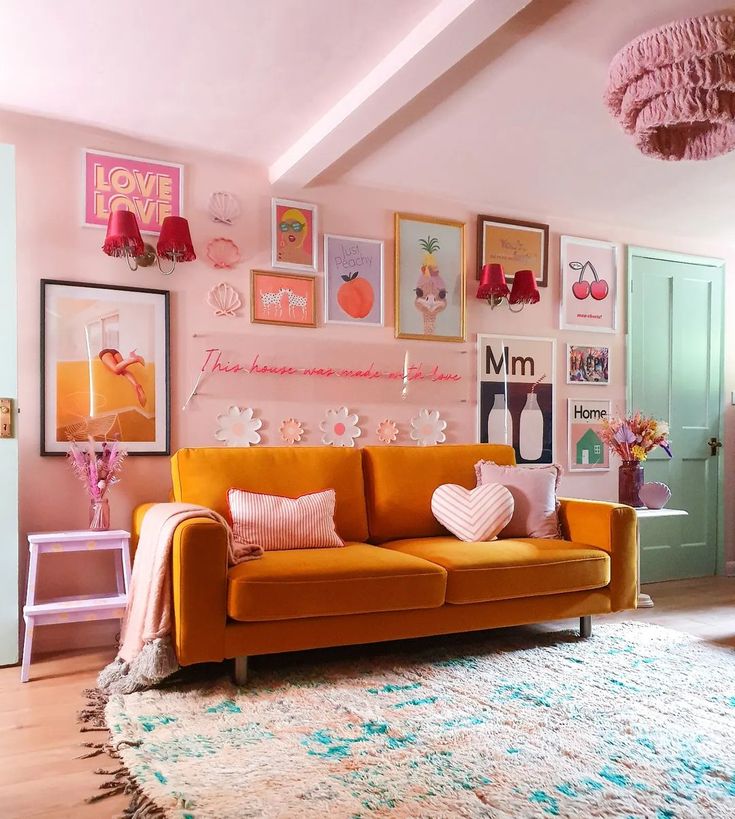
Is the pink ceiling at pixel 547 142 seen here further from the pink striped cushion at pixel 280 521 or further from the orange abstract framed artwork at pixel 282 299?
the pink striped cushion at pixel 280 521

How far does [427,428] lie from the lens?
14.0ft

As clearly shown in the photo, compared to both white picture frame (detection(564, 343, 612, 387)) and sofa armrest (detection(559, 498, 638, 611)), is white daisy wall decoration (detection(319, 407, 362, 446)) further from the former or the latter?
white picture frame (detection(564, 343, 612, 387))

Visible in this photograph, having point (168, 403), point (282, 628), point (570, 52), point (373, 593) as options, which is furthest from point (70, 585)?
point (570, 52)

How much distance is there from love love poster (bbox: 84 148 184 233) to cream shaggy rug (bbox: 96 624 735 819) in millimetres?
2159

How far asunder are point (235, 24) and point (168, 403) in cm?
174

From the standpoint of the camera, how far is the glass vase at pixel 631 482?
429 cm

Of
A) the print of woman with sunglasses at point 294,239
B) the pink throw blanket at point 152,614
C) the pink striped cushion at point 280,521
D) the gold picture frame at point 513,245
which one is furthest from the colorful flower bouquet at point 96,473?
the gold picture frame at point 513,245

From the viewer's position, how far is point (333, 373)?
4.01m

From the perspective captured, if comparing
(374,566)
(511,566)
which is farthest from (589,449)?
(374,566)

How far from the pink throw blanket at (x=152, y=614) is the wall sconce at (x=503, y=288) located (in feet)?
7.23

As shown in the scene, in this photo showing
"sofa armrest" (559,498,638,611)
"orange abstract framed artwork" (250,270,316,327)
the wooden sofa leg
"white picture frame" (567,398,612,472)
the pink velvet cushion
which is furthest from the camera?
"white picture frame" (567,398,612,472)

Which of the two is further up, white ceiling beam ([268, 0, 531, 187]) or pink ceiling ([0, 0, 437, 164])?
pink ceiling ([0, 0, 437, 164])

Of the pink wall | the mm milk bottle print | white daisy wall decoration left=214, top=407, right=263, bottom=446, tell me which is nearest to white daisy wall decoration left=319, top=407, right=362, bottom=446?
the pink wall

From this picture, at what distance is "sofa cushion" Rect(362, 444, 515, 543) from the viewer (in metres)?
3.64
